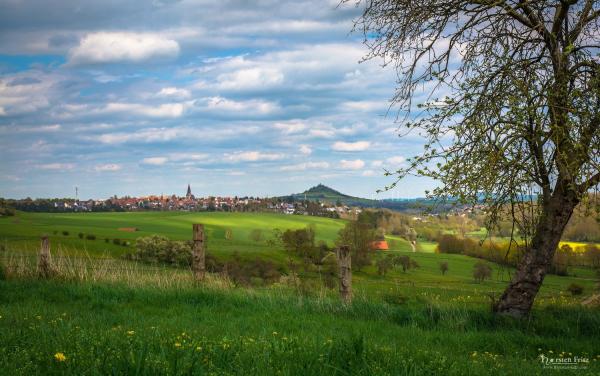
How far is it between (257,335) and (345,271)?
21.0 ft

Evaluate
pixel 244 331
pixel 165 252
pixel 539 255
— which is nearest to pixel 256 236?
pixel 165 252

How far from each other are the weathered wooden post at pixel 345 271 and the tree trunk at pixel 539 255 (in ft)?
12.8

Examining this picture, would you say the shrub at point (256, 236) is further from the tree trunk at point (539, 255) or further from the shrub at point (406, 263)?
the tree trunk at point (539, 255)

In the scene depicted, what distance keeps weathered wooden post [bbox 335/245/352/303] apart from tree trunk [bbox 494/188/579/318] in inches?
154

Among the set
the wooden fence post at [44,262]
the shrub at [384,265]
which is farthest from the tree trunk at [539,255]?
the shrub at [384,265]

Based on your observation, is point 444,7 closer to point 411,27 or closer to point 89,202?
point 411,27

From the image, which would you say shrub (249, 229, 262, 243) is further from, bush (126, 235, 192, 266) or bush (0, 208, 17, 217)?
bush (0, 208, 17, 217)

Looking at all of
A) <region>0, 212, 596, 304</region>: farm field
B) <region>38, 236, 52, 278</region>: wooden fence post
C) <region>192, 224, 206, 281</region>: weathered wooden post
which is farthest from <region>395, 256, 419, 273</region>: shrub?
<region>38, 236, 52, 278</region>: wooden fence post

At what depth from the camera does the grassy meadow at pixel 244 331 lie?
5328 mm

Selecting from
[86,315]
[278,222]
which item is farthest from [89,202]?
[86,315]

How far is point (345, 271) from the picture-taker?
14.5m

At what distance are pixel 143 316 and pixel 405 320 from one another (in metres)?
5.46

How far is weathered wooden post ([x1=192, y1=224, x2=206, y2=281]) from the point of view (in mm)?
16438

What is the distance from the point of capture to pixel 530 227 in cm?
1223
